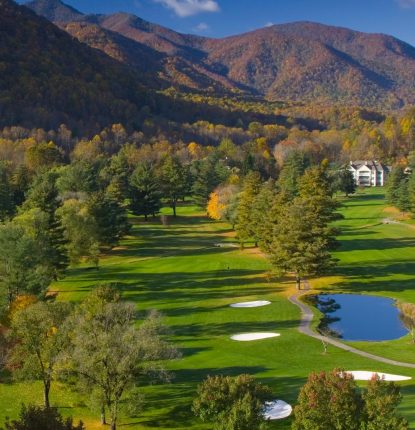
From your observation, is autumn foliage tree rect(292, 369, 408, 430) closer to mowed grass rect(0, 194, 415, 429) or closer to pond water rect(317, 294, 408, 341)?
mowed grass rect(0, 194, 415, 429)

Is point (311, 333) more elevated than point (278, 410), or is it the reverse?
point (278, 410)

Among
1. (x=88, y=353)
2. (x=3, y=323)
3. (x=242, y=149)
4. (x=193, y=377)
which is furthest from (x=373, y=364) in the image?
(x=242, y=149)

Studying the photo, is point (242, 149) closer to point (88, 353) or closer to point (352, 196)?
point (352, 196)

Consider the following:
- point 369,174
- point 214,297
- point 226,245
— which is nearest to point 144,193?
point 226,245

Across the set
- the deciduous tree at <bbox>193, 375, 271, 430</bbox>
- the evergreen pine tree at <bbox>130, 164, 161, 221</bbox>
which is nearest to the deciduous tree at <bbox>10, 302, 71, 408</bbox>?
the deciduous tree at <bbox>193, 375, 271, 430</bbox>

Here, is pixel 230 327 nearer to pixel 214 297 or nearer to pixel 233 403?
pixel 214 297

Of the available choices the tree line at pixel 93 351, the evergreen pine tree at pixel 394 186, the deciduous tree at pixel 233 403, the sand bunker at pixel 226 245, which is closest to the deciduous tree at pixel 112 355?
the tree line at pixel 93 351
